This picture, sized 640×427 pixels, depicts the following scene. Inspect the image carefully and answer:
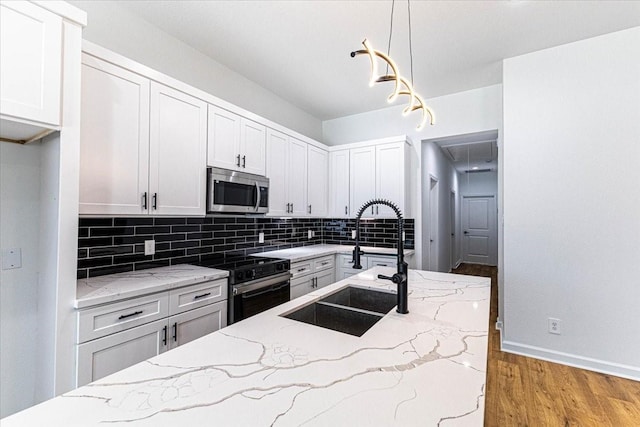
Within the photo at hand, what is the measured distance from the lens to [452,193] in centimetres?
694

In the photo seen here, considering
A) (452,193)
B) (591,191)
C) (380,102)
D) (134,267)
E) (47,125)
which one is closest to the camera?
(47,125)

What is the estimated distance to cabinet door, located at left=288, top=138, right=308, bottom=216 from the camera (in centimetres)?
348

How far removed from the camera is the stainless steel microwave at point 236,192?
246 centimetres

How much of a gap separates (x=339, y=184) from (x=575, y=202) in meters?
2.56

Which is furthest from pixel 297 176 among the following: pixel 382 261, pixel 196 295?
pixel 196 295

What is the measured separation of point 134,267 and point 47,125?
3.84 feet

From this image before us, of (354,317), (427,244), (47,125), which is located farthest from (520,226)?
(47,125)

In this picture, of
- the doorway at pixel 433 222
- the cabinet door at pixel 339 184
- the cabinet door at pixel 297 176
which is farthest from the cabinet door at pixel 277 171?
the doorway at pixel 433 222

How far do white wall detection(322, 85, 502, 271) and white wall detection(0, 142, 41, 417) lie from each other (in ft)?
11.9

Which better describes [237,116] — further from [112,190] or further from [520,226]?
[520,226]

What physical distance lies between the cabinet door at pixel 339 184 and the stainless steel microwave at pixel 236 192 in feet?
4.49

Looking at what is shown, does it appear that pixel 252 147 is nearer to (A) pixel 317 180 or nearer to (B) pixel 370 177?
(A) pixel 317 180

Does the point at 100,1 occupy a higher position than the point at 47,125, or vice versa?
the point at 100,1

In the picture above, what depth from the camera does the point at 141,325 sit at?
5.62ft
